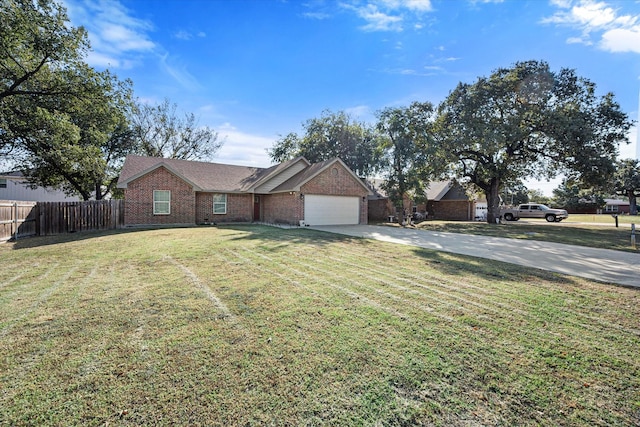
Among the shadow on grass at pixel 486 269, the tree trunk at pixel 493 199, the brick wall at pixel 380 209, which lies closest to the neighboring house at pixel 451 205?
the tree trunk at pixel 493 199

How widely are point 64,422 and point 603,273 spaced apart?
967cm

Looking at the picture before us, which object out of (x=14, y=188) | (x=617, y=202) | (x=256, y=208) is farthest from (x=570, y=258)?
(x=617, y=202)

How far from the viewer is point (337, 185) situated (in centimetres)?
1972

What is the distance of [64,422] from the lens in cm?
213

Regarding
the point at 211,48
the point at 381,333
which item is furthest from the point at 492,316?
the point at 211,48

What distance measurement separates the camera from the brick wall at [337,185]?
61.1 feet

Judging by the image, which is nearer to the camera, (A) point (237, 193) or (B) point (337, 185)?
A: (B) point (337, 185)

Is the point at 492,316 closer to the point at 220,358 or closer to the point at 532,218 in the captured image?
the point at 220,358

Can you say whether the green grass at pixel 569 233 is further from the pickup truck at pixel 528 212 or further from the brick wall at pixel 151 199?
the brick wall at pixel 151 199

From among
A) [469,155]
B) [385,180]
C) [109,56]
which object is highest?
[109,56]

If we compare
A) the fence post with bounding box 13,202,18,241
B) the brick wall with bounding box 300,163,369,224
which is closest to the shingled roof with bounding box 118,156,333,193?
the brick wall with bounding box 300,163,369,224

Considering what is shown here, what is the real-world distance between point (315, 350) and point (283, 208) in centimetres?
1649

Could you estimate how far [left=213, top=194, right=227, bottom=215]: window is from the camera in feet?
65.0

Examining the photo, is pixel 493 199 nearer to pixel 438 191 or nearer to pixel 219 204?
pixel 438 191
